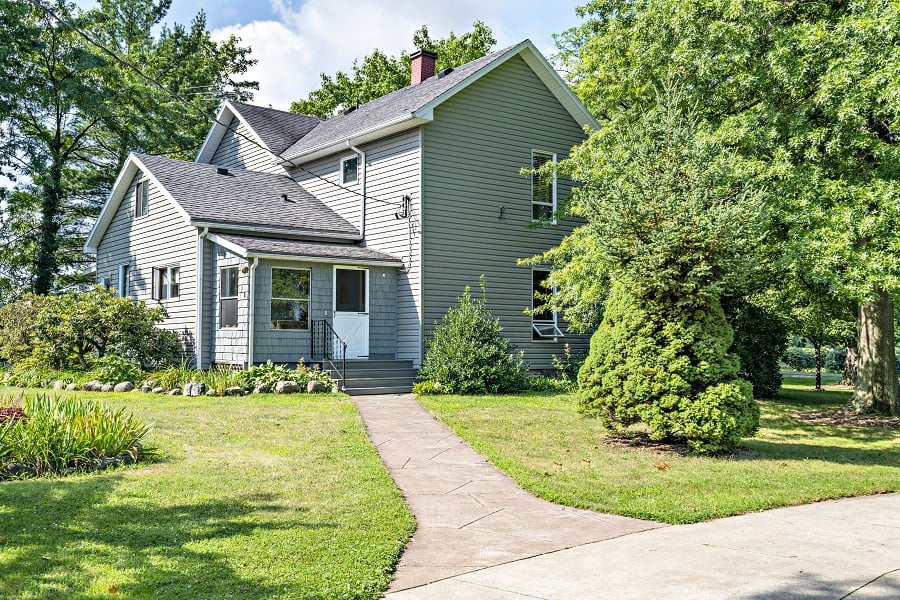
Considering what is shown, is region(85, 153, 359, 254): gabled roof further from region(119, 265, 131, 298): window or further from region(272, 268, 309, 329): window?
region(119, 265, 131, 298): window

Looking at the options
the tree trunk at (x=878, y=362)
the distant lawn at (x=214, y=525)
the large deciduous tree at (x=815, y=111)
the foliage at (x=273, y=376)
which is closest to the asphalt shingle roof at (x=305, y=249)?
the foliage at (x=273, y=376)

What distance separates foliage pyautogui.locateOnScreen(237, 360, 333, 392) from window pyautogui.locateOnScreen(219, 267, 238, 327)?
2.17m

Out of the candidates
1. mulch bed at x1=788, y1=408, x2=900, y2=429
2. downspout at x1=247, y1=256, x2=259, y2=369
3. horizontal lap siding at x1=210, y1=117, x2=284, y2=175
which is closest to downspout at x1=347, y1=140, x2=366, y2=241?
downspout at x1=247, y1=256, x2=259, y2=369

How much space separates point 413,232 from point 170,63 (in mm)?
23830

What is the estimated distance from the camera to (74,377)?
16.4 metres

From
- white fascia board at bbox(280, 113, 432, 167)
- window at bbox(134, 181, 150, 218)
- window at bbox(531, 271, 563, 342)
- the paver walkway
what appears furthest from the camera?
window at bbox(134, 181, 150, 218)

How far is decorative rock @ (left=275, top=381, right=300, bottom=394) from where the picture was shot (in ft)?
48.0

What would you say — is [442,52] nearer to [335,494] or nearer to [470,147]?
[470,147]

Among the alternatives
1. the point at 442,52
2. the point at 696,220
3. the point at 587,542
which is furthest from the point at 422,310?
the point at 442,52

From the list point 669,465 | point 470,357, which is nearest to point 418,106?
point 470,357


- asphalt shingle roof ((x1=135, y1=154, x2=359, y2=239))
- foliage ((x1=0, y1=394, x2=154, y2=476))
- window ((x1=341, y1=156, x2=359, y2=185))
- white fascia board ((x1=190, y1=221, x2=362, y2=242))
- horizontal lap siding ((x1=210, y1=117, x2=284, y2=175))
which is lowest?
foliage ((x1=0, y1=394, x2=154, y2=476))

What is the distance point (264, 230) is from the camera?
59.9 ft

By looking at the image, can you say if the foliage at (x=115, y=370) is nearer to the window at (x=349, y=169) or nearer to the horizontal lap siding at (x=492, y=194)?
the horizontal lap siding at (x=492, y=194)

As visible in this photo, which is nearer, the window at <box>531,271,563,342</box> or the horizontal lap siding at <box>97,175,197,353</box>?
the horizontal lap siding at <box>97,175,197,353</box>
